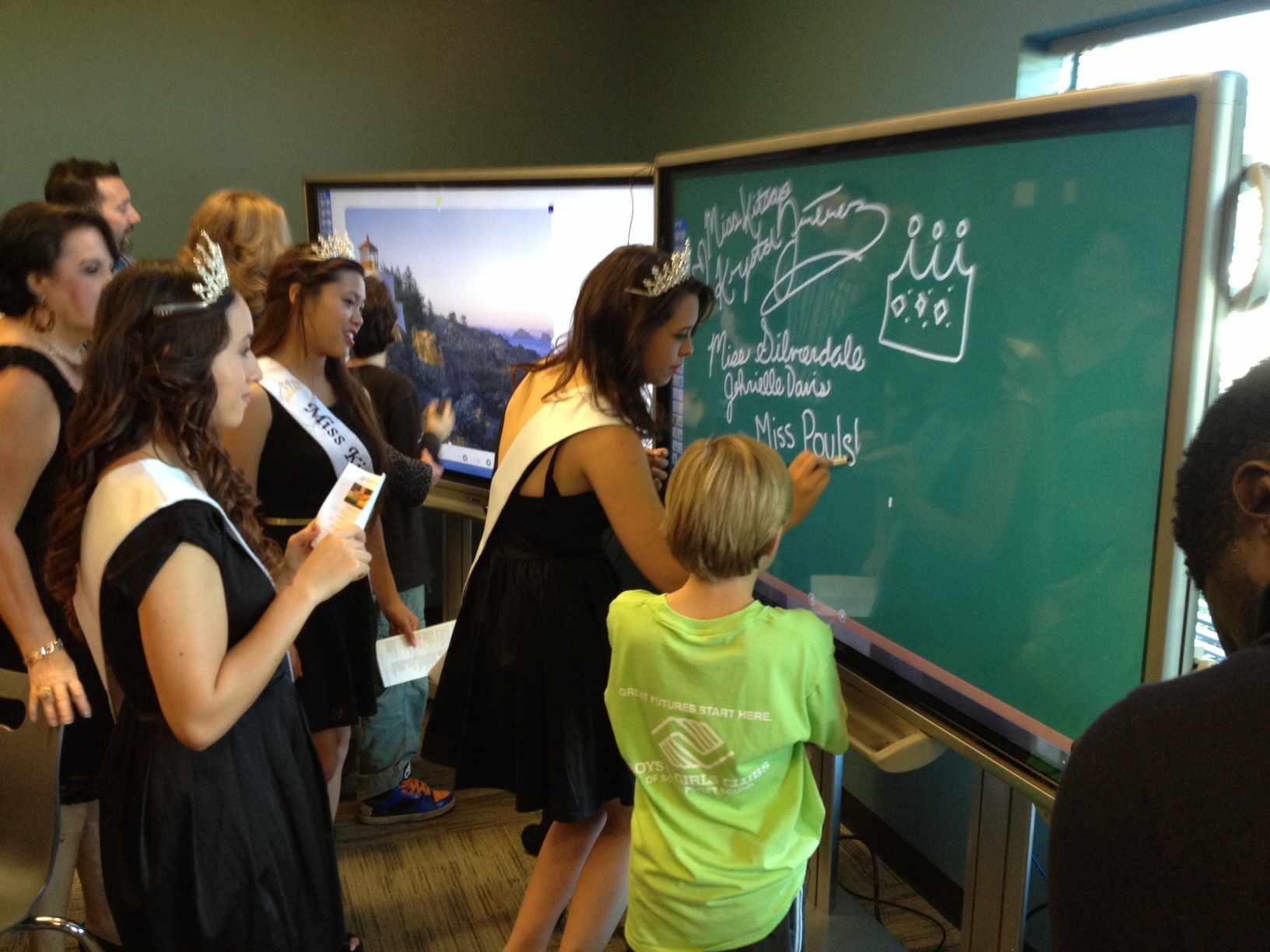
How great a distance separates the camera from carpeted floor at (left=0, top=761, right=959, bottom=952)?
7.80 ft

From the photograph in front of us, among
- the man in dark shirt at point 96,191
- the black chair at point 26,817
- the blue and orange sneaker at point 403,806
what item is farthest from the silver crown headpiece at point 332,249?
the blue and orange sneaker at point 403,806

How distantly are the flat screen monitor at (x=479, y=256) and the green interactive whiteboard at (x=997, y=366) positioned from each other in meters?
0.88

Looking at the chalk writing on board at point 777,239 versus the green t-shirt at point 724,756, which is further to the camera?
the chalk writing on board at point 777,239

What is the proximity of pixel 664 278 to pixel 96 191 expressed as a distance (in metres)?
1.85

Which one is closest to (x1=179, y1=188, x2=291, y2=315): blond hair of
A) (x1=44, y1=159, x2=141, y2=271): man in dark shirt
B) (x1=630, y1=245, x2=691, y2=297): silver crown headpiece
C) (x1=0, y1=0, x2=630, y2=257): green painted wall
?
(x1=44, y1=159, x2=141, y2=271): man in dark shirt

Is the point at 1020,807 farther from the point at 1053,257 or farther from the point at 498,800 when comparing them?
the point at 498,800

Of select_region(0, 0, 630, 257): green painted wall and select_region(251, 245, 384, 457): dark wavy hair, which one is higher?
select_region(0, 0, 630, 257): green painted wall

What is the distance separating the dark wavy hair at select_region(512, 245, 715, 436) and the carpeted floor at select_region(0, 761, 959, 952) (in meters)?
1.34

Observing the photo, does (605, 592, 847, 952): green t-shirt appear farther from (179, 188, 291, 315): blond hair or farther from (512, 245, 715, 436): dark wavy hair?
(179, 188, 291, 315): blond hair

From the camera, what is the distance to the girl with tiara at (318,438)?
2.09 meters

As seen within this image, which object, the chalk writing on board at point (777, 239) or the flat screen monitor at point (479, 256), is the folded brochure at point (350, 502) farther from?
the flat screen monitor at point (479, 256)

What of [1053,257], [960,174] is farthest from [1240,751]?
[960,174]

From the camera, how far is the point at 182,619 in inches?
49.7

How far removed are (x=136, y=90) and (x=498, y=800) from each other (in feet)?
8.91
